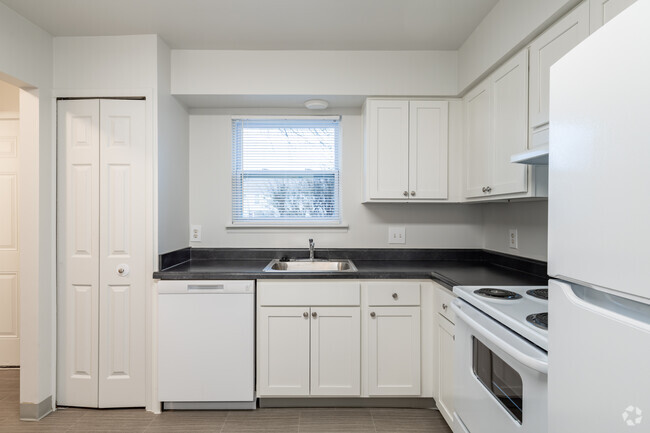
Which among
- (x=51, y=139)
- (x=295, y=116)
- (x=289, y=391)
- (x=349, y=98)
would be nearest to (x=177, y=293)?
(x=289, y=391)

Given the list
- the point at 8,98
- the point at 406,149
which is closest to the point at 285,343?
the point at 406,149

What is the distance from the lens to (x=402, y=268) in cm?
239

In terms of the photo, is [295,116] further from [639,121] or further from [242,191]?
[639,121]

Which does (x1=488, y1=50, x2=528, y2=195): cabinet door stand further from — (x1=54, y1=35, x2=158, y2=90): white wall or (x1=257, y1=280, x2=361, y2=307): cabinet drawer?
(x1=54, y1=35, x2=158, y2=90): white wall

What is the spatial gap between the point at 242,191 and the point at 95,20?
1.41 meters

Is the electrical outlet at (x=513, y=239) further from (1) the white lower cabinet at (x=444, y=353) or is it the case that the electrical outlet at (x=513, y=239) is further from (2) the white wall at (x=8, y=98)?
(2) the white wall at (x=8, y=98)

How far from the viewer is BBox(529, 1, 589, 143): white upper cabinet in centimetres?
135

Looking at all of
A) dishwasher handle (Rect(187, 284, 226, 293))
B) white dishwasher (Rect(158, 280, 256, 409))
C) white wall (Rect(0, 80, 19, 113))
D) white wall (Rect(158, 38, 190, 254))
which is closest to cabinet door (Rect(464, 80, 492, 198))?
white dishwasher (Rect(158, 280, 256, 409))

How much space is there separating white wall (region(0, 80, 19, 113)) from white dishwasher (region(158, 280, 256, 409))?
6.68 feet

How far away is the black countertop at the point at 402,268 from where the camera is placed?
205 cm

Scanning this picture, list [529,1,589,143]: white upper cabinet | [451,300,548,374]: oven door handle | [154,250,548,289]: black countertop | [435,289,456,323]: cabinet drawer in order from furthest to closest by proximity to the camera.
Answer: [154,250,548,289]: black countertop → [435,289,456,323]: cabinet drawer → [529,1,589,143]: white upper cabinet → [451,300,548,374]: oven door handle

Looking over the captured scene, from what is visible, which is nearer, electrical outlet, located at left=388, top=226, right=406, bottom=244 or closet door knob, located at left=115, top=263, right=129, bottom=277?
closet door knob, located at left=115, top=263, right=129, bottom=277

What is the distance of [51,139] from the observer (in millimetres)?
2232

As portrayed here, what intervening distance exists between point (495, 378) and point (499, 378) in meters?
0.04
